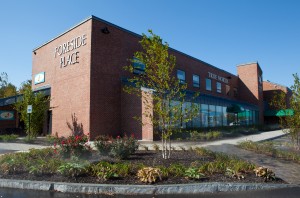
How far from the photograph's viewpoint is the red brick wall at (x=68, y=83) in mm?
20078

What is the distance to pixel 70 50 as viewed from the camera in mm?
22297

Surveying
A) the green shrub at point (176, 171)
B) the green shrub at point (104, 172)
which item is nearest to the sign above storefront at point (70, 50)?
the green shrub at point (104, 172)

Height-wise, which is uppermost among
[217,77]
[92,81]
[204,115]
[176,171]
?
[217,77]

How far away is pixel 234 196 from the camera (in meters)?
6.22

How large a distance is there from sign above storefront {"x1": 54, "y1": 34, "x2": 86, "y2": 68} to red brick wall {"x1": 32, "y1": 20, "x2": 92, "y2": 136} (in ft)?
0.85

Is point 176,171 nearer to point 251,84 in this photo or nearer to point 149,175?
point 149,175

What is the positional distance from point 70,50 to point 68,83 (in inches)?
110

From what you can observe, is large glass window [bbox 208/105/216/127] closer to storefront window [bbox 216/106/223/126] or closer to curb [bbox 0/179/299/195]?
storefront window [bbox 216/106/223/126]

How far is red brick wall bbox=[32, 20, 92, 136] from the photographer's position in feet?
65.9

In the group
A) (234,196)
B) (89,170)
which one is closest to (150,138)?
(89,170)

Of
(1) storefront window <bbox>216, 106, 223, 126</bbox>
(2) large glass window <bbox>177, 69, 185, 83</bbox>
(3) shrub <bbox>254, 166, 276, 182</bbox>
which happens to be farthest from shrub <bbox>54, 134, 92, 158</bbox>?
(1) storefront window <bbox>216, 106, 223, 126</bbox>

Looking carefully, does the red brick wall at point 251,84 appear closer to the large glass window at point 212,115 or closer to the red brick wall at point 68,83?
the large glass window at point 212,115

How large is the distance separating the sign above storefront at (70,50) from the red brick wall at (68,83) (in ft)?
0.85

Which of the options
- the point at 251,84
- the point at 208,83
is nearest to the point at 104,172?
the point at 208,83
